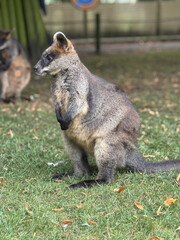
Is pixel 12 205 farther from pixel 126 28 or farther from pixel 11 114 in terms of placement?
pixel 126 28

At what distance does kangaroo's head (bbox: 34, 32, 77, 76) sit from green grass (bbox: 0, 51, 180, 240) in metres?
1.08

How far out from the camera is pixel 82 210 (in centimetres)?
327

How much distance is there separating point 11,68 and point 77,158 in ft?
13.6

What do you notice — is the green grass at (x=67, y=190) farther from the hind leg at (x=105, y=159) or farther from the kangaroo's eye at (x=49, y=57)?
the kangaroo's eye at (x=49, y=57)

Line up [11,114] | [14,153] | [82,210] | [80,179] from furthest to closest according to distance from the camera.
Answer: [11,114]
[14,153]
[80,179]
[82,210]

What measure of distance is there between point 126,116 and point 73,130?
0.54 metres

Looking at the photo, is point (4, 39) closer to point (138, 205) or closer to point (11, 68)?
point (11, 68)

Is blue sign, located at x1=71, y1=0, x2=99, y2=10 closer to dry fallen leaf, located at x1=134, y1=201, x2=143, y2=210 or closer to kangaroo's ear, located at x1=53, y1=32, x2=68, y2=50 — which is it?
kangaroo's ear, located at x1=53, y1=32, x2=68, y2=50

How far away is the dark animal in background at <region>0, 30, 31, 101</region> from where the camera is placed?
744 cm

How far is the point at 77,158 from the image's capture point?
4.04 meters

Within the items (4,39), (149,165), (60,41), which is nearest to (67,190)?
(149,165)

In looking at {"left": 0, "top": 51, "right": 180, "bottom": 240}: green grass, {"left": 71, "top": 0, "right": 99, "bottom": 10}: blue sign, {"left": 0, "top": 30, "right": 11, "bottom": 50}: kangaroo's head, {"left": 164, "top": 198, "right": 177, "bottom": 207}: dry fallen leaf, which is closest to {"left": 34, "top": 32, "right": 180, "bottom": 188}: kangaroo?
{"left": 0, "top": 51, "right": 180, "bottom": 240}: green grass

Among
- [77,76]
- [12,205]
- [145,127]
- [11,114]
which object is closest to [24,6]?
[11,114]

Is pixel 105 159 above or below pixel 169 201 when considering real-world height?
above
